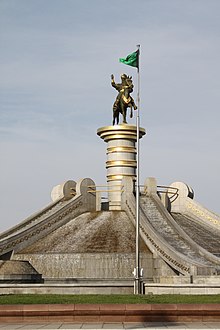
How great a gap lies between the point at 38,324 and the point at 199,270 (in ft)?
50.1

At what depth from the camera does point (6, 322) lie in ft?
45.3

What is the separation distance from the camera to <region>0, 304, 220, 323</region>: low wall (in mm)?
13555

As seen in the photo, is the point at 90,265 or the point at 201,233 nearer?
the point at 90,265

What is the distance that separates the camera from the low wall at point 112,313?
13.6 meters

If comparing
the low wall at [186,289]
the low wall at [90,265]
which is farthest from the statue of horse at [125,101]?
the low wall at [186,289]

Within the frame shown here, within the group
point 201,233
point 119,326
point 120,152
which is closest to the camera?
point 119,326

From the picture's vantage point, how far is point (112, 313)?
44.7ft

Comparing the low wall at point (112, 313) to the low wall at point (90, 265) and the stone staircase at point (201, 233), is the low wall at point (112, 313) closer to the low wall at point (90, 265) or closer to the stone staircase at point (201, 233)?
the low wall at point (90, 265)

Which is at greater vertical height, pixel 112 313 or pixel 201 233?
pixel 201 233

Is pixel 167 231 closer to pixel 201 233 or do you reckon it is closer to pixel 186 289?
pixel 201 233

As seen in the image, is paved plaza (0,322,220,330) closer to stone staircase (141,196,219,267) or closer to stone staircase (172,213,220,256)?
stone staircase (141,196,219,267)

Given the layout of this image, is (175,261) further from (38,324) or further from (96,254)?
(38,324)

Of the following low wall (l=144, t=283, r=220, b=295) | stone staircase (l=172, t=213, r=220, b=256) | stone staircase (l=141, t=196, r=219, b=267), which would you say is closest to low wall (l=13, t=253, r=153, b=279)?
stone staircase (l=141, t=196, r=219, b=267)

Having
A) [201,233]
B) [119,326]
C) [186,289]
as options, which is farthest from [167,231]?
[119,326]
